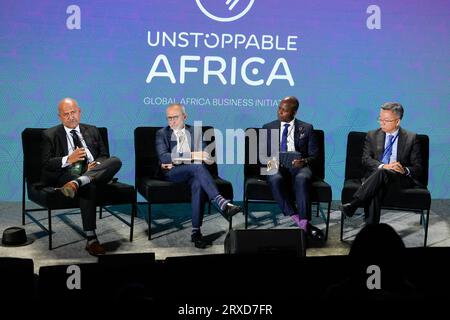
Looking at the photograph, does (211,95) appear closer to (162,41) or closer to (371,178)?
(162,41)

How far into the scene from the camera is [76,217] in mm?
5418

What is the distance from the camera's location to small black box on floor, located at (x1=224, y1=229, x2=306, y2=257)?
299cm

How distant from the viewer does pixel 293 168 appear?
504 cm

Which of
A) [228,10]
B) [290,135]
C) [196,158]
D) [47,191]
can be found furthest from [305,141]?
[47,191]

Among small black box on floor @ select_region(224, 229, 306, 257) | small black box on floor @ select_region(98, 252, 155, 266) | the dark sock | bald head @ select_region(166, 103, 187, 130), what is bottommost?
the dark sock

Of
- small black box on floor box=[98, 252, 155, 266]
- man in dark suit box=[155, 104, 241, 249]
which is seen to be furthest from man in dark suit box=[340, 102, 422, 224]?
small black box on floor box=[98, 252, 155, 266]

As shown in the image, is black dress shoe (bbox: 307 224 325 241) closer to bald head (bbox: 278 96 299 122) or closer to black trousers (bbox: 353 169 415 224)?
black trousers (bbox: 353 169 415 224)

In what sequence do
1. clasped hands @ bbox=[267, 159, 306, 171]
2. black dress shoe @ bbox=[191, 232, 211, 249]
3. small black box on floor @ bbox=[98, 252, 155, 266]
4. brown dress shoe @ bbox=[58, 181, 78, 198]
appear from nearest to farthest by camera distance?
small black box on floor @ bbox=[98, 252, 155, 266] → brown dress shoe @ bbox=[58, 181, 78, 198] → black dress shoe @ bbox=[191, 232, 211, 249] → clasped hands @ bbox=[267, 159, 306, 171]

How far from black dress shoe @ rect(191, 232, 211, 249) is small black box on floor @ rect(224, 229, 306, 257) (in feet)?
5.25

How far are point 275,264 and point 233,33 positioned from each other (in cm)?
386

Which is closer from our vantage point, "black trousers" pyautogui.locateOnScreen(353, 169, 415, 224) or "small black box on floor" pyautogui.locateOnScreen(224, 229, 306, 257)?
"small black box on floor" pyautogui.locateOnScreen(224, 229, 306, 257)

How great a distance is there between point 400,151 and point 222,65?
1842 millimetres

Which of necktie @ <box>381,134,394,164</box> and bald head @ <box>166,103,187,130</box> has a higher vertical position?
bald head @ <box>166,103,187,130</box>

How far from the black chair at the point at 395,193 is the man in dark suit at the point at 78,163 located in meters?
1.87
